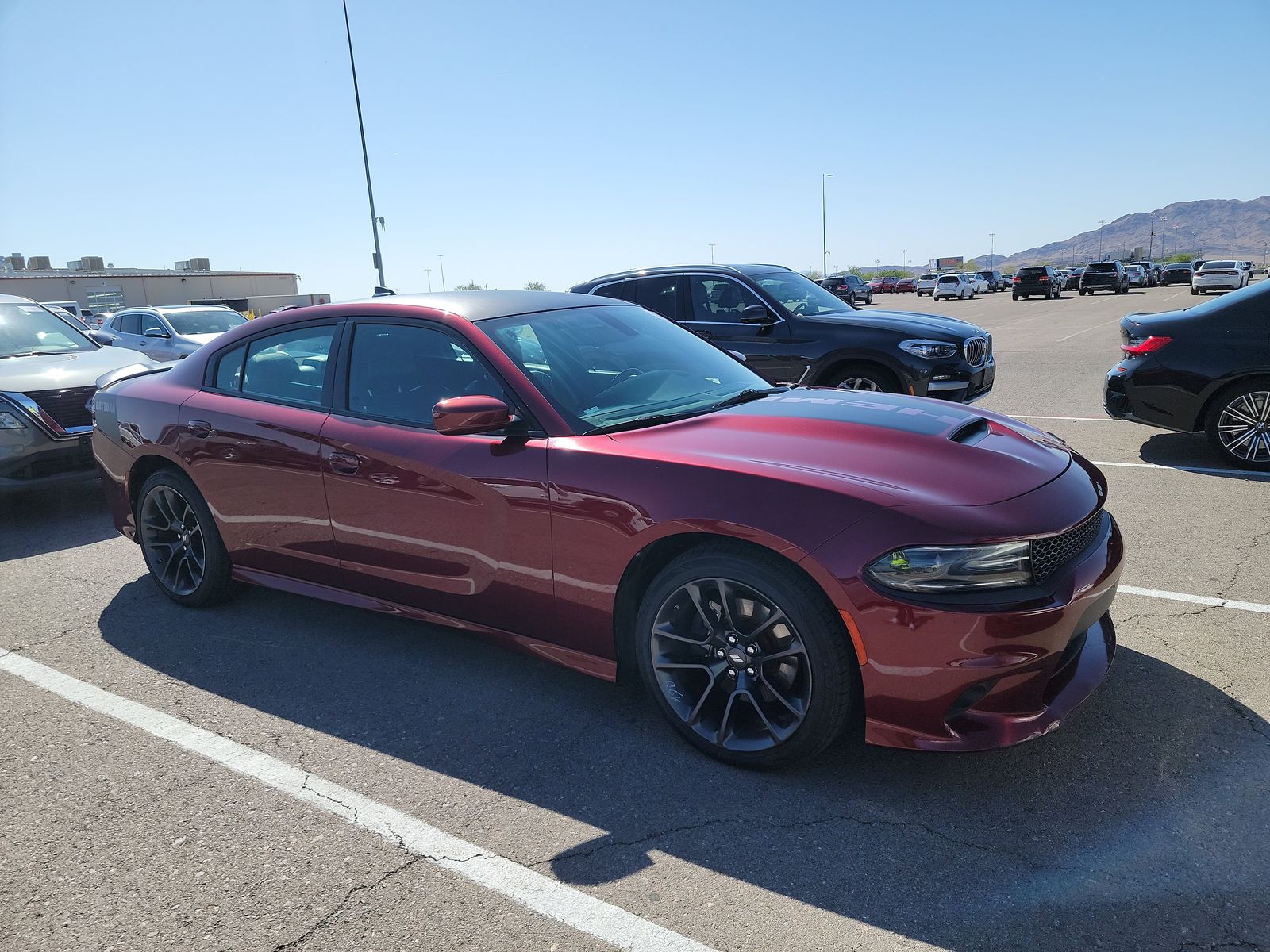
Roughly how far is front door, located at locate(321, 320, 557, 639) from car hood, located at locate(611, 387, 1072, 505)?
493 millimetres

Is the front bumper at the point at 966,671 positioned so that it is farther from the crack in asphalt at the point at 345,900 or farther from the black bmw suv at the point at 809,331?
the black bmw suv at the point at 809,331

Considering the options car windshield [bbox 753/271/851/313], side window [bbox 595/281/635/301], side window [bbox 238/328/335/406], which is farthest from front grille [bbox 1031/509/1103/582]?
side window [bbox 595/281/635/301]

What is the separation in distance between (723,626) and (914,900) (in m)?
0.97

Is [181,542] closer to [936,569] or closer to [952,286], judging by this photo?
[936,569]

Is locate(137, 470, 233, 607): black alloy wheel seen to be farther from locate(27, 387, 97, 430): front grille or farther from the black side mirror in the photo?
the black side mirror

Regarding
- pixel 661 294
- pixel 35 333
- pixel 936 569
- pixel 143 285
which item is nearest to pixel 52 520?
pixel 35 333

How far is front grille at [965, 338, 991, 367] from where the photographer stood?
7.89m

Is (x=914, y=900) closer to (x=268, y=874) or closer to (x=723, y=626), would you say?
(x=723, y=626)

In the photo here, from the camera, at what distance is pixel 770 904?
7.70 ft

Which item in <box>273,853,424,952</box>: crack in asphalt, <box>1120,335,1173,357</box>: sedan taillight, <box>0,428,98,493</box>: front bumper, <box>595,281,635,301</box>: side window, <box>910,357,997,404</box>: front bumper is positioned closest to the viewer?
<box>273,853,424,952</box>: crack in asphalt

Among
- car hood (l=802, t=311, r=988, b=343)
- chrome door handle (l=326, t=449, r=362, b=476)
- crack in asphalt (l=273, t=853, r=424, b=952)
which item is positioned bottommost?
crack in asphalt (l=273, t=853, r=424, b=952)

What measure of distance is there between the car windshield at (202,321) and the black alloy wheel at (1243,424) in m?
13.3

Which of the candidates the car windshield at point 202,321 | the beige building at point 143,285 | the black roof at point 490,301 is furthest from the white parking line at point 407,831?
the beige building at point 143,285

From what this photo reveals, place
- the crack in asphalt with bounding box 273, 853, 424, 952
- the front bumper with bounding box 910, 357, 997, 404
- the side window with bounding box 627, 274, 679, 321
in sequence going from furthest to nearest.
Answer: the side window with bounding box 627, 274, 679, 321
the front bumper with bounding box 910, 357, 997, 404
the crack in asphalt with bounding box 273, 853, 424, 952
